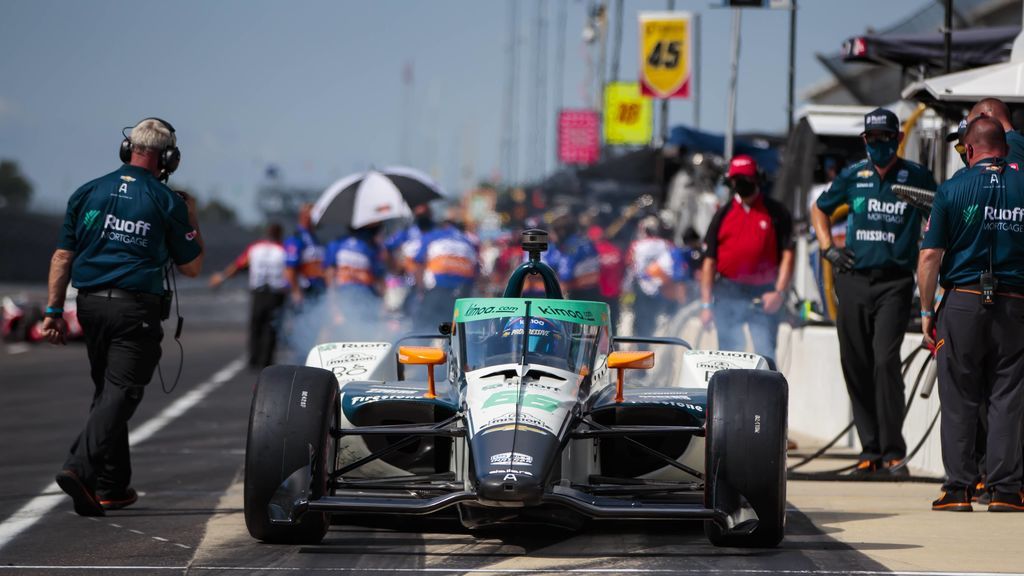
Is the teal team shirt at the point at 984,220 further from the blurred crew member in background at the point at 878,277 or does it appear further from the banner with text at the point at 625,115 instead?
the banner with text at the point at 625,115

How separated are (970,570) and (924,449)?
14.4ft

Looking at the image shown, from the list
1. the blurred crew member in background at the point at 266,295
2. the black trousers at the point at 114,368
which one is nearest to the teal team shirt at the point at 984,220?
the black trousers at the point at 114,368

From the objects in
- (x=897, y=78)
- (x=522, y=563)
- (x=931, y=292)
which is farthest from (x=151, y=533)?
(x=897, y=78)

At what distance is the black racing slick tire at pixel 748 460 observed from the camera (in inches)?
263

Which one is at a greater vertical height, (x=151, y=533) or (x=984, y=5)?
(x=984, y=5)

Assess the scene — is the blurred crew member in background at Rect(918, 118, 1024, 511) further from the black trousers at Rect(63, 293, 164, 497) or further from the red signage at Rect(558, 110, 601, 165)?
the red signage at Rect(558, 110, 601, 165)

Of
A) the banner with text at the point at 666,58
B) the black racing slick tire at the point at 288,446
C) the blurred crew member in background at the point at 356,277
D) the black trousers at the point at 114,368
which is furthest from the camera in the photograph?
the banner with text at the point at 666,58

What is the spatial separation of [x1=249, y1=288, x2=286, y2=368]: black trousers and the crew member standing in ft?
36.8

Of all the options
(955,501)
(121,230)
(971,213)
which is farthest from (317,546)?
(971,213)

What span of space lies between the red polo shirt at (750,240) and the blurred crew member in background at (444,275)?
4.44m

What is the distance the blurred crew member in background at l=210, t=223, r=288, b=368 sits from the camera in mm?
19812

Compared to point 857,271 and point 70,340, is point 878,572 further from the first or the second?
point 70,340

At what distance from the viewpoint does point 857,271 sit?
390 inches

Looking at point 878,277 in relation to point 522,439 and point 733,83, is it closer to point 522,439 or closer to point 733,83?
point 522,439
